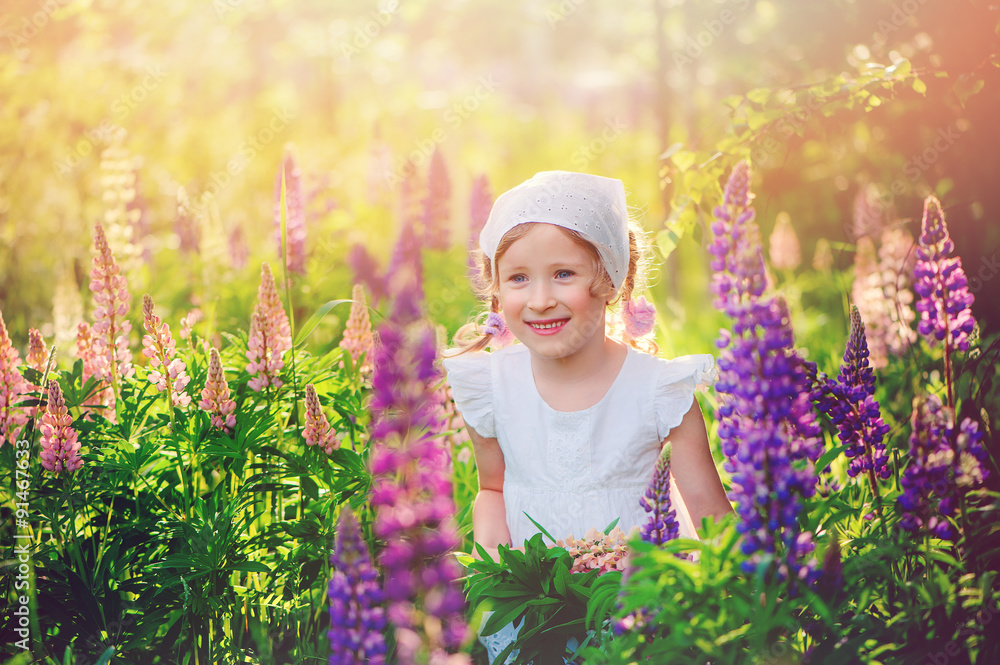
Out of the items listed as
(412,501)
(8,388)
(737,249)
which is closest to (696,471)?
(737,249)

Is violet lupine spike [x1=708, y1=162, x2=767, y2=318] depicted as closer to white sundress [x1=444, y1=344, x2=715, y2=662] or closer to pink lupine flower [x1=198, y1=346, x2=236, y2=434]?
white sundress [x1=444, y1=344, x2=715, y2=662]

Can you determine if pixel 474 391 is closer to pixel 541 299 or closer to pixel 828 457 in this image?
pixel 541 299

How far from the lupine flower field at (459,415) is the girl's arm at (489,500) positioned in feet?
0.51

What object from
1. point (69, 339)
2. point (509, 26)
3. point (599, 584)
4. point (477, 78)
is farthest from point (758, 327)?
point (477, 78)

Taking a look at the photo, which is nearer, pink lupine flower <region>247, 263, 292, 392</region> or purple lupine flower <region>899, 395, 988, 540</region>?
purple lupine flower <region>899, 395, 988, 540</region>

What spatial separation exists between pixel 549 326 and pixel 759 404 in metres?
0.95

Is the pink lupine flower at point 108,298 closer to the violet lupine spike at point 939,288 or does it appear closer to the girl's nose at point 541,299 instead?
the girl's nose at point 541,299

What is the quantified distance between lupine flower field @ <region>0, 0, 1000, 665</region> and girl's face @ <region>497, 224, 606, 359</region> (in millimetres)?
402

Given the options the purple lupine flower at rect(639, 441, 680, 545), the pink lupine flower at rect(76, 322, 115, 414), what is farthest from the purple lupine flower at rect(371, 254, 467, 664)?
the pink lupine flower at rect(76, 322, 115, 414)

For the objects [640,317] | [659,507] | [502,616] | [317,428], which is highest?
[640,317]

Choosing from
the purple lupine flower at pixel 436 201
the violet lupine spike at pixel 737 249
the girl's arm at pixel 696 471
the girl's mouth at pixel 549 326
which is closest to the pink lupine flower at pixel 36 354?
the girl's mouth at pixel 549 326

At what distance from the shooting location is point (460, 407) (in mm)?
2658

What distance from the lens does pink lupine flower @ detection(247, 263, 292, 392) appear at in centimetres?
254

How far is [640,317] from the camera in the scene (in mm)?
2713
